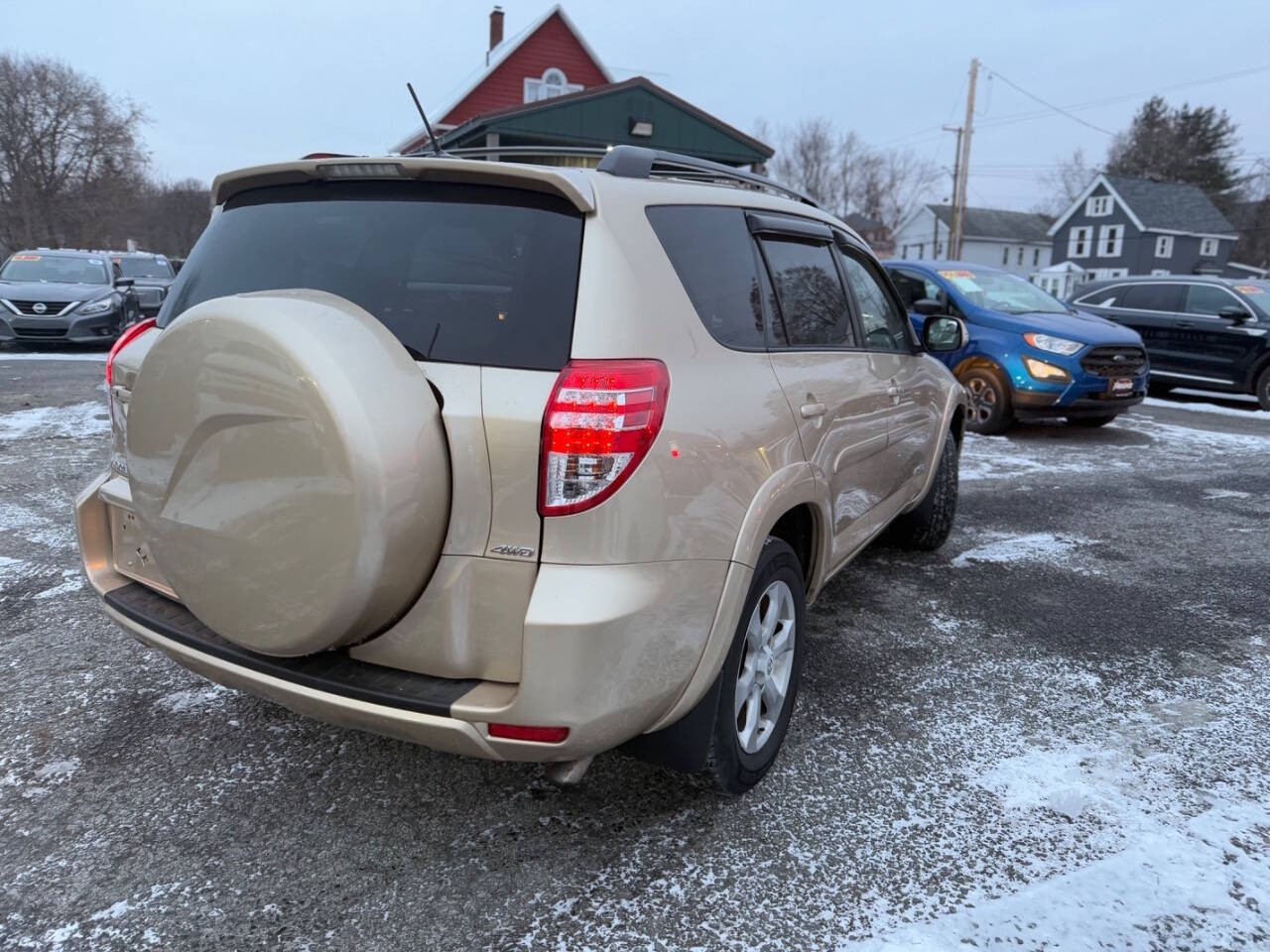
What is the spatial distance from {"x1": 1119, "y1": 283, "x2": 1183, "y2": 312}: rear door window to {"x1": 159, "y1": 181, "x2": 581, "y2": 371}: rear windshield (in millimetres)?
12635

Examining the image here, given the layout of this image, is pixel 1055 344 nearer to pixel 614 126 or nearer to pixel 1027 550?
pixel 1027 550

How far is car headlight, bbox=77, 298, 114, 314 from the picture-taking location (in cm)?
1331

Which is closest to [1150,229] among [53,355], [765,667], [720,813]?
[53,355]

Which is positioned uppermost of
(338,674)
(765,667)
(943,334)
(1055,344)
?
(943,334)

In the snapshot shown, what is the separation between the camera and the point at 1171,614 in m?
4.28

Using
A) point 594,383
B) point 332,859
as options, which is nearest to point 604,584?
point 594,383

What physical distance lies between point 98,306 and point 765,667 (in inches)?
554

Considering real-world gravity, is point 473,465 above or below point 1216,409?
above

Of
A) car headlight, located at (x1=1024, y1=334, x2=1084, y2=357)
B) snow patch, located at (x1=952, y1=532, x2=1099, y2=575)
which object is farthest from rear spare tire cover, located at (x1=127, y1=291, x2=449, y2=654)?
car headlight, located at (x1=1024, y1=334, x2=1084, y2=357)

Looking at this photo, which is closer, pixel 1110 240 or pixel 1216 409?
pixel 1216 409

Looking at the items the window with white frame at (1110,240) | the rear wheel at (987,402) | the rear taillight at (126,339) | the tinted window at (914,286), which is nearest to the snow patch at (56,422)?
the rear taillight at (126,339)

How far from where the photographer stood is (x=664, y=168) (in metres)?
2.65

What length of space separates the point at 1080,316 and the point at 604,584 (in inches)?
376

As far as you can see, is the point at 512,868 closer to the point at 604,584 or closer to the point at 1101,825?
the point at 604,584
